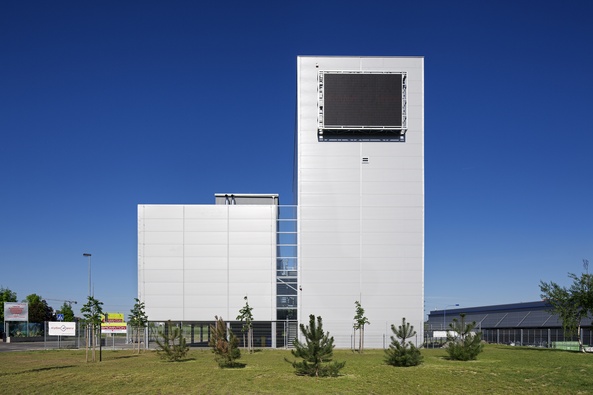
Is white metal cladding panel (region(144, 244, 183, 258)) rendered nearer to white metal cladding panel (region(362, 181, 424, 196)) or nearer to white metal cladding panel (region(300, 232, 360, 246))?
white metal cladding panel (region(300, 232, 360, 246))

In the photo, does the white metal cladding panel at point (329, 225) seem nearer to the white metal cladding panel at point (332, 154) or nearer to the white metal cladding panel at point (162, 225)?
the white metal cladding panel at point (332, 154)

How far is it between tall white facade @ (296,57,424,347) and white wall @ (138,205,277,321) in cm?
417

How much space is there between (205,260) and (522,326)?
4990 cm

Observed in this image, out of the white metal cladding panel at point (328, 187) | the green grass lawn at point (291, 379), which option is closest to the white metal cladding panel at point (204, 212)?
the white metal cladding panel at point (328, 187)

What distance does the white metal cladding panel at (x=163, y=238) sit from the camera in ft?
188

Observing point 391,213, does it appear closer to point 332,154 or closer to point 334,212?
point 334,212

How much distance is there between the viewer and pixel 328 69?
58.9 meters

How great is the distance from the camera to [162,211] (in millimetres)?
57594

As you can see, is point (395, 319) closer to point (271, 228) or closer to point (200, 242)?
point (271, 228)

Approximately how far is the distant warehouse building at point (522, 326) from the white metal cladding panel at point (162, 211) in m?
30.6

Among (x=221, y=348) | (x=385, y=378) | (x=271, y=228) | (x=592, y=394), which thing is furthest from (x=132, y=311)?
(x=592, y=394)

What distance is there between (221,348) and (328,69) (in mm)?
36169

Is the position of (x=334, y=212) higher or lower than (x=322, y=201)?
lower

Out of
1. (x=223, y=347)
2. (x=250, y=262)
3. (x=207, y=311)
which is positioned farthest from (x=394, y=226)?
(x=223, y=347)
